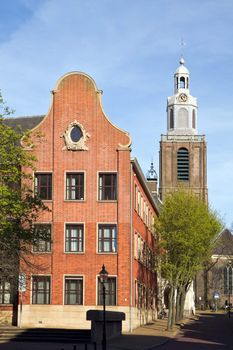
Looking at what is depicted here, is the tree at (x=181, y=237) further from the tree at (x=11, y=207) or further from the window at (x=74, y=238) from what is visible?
the tree at (x=11, y=207)

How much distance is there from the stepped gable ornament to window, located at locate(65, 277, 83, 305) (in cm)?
854

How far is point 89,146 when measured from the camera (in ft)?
158

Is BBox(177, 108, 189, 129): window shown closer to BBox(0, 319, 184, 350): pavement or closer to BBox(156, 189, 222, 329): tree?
BBox(156, 189, 222, 329): tree

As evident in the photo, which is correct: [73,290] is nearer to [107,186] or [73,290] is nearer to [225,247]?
[107,186]

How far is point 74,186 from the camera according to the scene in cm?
4803

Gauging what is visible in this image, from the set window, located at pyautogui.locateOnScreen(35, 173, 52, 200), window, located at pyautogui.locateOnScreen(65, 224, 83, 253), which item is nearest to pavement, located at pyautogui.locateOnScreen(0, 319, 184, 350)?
window, located at pyautogui.locateOnScreen(65, 224, 83, 253)

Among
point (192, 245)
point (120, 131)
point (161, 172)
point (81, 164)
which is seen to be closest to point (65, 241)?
point (81, 164)

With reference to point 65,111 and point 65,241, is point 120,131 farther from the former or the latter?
point 65,241

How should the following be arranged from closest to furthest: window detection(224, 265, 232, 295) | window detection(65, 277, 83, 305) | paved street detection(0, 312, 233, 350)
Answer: paved street detection(0, 312, 233, 350) → window detection(65, 277, 83, 305) → window detection(224, 265, 232, 295)

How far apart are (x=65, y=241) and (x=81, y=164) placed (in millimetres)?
5141

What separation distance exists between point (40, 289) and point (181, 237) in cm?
1290

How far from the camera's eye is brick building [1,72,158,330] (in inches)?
1831

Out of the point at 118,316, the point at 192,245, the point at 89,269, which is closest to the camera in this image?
the point at 118,316

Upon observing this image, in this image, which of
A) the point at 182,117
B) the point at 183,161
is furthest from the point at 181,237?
the point at 182,117
